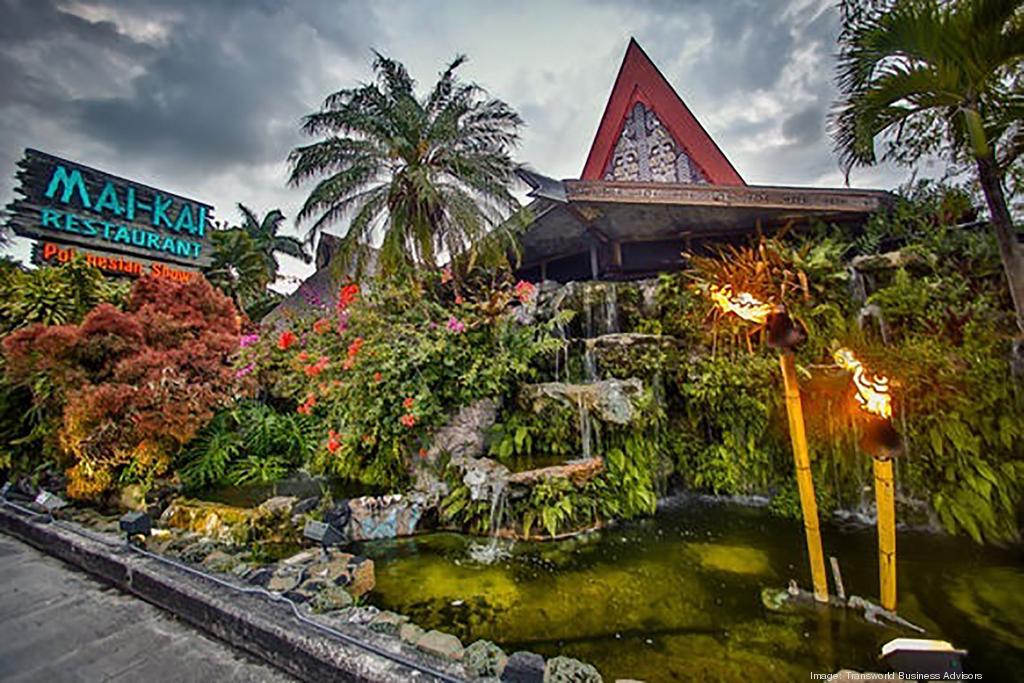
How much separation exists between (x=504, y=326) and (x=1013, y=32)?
21.9ft

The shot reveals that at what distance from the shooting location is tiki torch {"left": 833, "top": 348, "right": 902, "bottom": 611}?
2.43m

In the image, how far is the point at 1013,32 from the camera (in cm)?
384

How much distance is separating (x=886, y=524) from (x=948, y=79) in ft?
15.2

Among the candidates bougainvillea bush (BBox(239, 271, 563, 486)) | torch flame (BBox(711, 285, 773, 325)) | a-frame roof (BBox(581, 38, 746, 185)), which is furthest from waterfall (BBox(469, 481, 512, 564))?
a-frame roof (BBox(581, 38, 746, 185))

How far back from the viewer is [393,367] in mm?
6320

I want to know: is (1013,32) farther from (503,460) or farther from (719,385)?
(503,460)

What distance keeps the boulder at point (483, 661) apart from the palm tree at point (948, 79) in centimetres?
613

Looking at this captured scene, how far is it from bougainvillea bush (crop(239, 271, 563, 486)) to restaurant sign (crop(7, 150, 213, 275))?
1118cm

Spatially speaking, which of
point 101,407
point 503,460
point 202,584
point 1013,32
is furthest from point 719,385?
point 101,407

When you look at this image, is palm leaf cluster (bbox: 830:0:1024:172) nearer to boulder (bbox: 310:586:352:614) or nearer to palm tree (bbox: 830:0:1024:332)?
palm tree (bbox: 830:0:1024:332)

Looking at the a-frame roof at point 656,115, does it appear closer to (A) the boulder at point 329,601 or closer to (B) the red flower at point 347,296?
(B) the red flower at point 347,296

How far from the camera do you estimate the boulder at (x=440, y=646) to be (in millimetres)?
2246

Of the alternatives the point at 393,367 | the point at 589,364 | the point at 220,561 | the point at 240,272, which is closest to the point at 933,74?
the point at 589,364

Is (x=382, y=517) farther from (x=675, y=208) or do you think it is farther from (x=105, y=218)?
(x=105, y=218)
